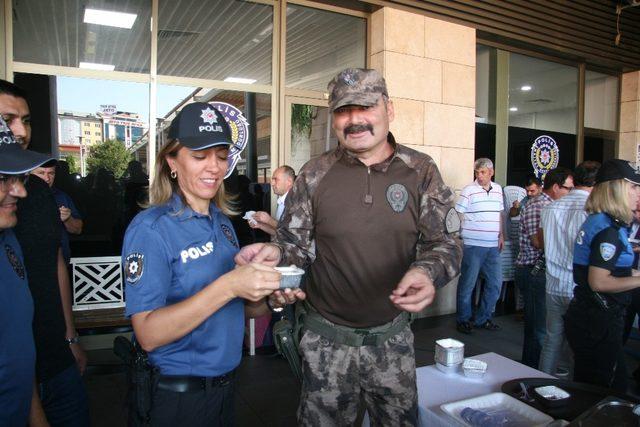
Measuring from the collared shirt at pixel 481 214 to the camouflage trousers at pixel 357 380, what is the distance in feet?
12.1

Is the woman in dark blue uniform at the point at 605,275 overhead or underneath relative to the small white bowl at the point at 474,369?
overhead

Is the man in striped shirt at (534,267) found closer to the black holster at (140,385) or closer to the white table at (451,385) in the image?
the white table at (451,385)

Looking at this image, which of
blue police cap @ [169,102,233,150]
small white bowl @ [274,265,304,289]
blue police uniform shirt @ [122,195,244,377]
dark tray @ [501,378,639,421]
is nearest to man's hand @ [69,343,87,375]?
blue police uniform shirt @ [122,195,244,377]

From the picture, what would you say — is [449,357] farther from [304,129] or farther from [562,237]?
[304,129]

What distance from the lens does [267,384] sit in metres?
3.80

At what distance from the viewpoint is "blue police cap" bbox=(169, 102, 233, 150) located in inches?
58.0

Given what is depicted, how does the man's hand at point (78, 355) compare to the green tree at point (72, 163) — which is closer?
the man's hand at point (78, 355)

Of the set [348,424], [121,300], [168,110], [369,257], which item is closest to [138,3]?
[168,110]

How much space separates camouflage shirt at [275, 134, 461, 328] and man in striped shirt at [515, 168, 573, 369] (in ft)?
8.36

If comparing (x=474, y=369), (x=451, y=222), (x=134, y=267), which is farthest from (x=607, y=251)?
(x=134, y=267)

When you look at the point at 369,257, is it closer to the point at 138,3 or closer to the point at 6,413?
the point at 6,413

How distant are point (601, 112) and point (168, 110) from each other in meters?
7.41

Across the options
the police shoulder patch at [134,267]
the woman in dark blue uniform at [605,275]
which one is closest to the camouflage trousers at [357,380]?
the police shoulder patch at [134,267]

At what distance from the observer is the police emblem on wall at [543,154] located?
7.20m
